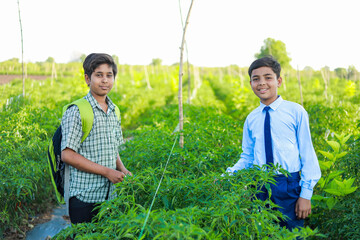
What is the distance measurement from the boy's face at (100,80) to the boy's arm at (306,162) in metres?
1.41

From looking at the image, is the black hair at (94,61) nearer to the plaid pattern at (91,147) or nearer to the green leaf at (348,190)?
the plaid pattern at (91,147)

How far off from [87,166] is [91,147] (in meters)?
0.16

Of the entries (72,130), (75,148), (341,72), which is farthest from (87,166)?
(341,72)

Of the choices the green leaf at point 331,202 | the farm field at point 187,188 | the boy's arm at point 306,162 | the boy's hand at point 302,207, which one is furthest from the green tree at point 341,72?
the boy's hand at point 302,207

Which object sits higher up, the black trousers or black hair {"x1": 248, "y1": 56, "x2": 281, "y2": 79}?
black hair {"x1": 248, "y1": 56, "x2": 281, "y2": 79}

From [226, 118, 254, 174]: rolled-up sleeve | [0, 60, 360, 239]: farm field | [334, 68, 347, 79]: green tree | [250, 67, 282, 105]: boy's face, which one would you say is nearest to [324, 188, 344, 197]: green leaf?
[0, 60, 360, 239]: farm field

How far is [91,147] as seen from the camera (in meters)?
2.15

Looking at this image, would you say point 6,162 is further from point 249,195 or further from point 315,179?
point 315,179

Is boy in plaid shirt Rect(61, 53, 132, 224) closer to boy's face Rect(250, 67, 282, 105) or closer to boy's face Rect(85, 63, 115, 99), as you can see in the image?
boy's face Rect(85, 63, 115, 99)

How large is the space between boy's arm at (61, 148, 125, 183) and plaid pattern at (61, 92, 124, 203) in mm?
42

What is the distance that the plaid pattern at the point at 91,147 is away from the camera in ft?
6.72

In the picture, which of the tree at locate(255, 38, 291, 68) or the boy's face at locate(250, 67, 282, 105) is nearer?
the boy's face at locate(250, 67, 282, 105)

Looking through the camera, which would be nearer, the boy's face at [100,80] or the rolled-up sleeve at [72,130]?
the rolled-up sleeve at [72,130]

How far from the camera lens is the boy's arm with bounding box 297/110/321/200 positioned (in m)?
2.06
